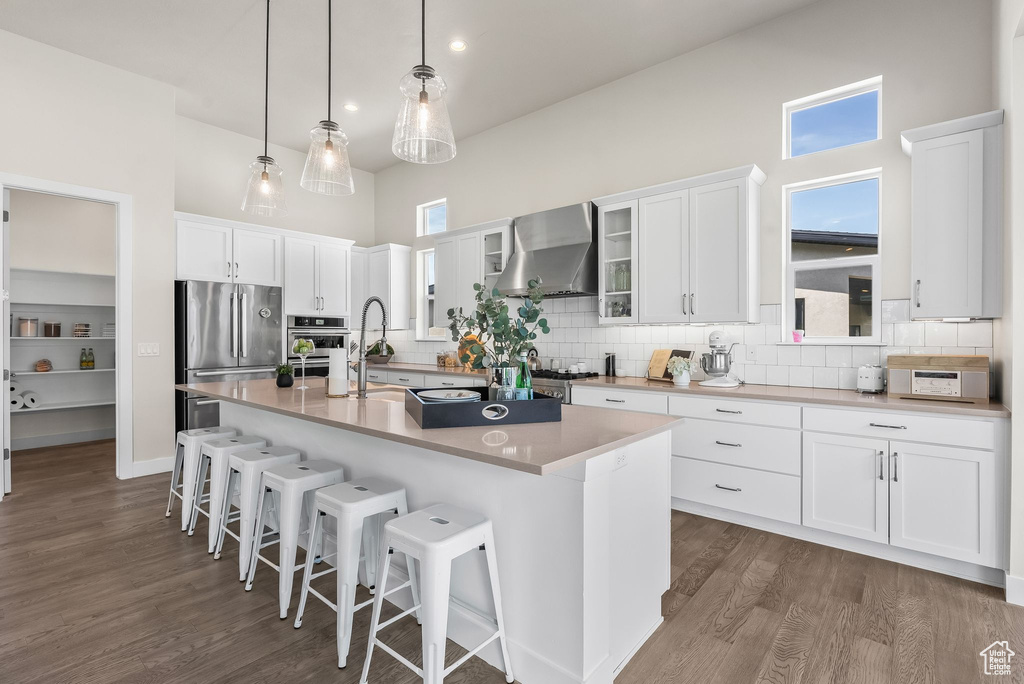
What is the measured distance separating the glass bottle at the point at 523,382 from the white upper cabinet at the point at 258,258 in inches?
167

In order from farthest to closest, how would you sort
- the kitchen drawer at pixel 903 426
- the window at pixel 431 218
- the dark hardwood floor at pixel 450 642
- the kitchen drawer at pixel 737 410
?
the window at pixel 431 218
the kitchen drawer at pixel 737 410
the kitchen drawer at pixel 903 426
the dark hardwood floor at pixel 450 642

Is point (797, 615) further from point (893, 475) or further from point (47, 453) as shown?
point (47, 453)

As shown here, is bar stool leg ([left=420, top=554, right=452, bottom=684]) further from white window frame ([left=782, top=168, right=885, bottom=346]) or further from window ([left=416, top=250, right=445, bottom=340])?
window ([left=416, top=250, right=445, bottom=340])

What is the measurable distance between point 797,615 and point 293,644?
6.96 ft

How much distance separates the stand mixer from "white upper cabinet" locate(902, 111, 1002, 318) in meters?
1.08

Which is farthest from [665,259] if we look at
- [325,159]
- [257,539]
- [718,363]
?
[257,539]

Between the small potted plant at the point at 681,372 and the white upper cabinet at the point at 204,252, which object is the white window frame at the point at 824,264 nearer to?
the small potted plant at the point at 681,372

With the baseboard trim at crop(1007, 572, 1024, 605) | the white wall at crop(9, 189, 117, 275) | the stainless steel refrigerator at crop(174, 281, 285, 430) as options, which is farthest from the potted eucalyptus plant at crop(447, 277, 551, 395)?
the white wall at crop(9, 189, 117, 275)

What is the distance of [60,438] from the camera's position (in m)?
5.62

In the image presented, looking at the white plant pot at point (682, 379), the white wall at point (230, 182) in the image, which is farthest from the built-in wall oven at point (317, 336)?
the white plant pot at point (682, 379)

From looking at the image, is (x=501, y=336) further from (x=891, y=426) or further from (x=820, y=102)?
(x=820, y=102)

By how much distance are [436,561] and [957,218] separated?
310 centimetres

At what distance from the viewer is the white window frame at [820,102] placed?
3289 mm

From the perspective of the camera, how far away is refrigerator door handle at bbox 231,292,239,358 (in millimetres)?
4969
